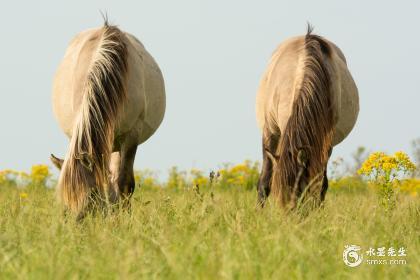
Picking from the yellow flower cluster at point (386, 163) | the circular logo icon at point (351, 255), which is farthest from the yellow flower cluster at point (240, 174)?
the circular logo icon at point (351, 255)

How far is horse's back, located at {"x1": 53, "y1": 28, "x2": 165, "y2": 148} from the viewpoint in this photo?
23.8 feet

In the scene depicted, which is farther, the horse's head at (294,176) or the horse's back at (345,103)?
the horse's back at (345,103)

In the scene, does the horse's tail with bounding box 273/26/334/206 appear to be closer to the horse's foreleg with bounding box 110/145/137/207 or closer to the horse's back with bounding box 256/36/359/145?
the horse's back with bounding box 256/36/359/145

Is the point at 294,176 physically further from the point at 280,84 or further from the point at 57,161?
the point at 57,161

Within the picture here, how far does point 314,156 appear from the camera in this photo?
641 cm

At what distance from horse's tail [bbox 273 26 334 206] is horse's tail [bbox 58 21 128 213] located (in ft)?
5.24

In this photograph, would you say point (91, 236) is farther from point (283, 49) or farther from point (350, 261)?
point (283, 49)

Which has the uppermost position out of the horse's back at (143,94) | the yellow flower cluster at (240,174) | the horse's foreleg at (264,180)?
the horse's back at (143,94)

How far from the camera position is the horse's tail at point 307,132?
6152 millimetres

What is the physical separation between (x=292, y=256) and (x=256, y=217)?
1120mm

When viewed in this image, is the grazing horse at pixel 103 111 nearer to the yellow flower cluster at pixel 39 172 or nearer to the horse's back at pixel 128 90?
the horse's back at pixel 128 90

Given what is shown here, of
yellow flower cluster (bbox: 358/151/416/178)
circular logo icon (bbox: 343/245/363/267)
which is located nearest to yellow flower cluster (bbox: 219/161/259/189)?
yellow flower cluster (bbox: 358/151/416/178)

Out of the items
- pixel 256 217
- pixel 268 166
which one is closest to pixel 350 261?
pixel 256 217


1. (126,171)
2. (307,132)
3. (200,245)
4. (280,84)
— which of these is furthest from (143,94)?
(200,245)
